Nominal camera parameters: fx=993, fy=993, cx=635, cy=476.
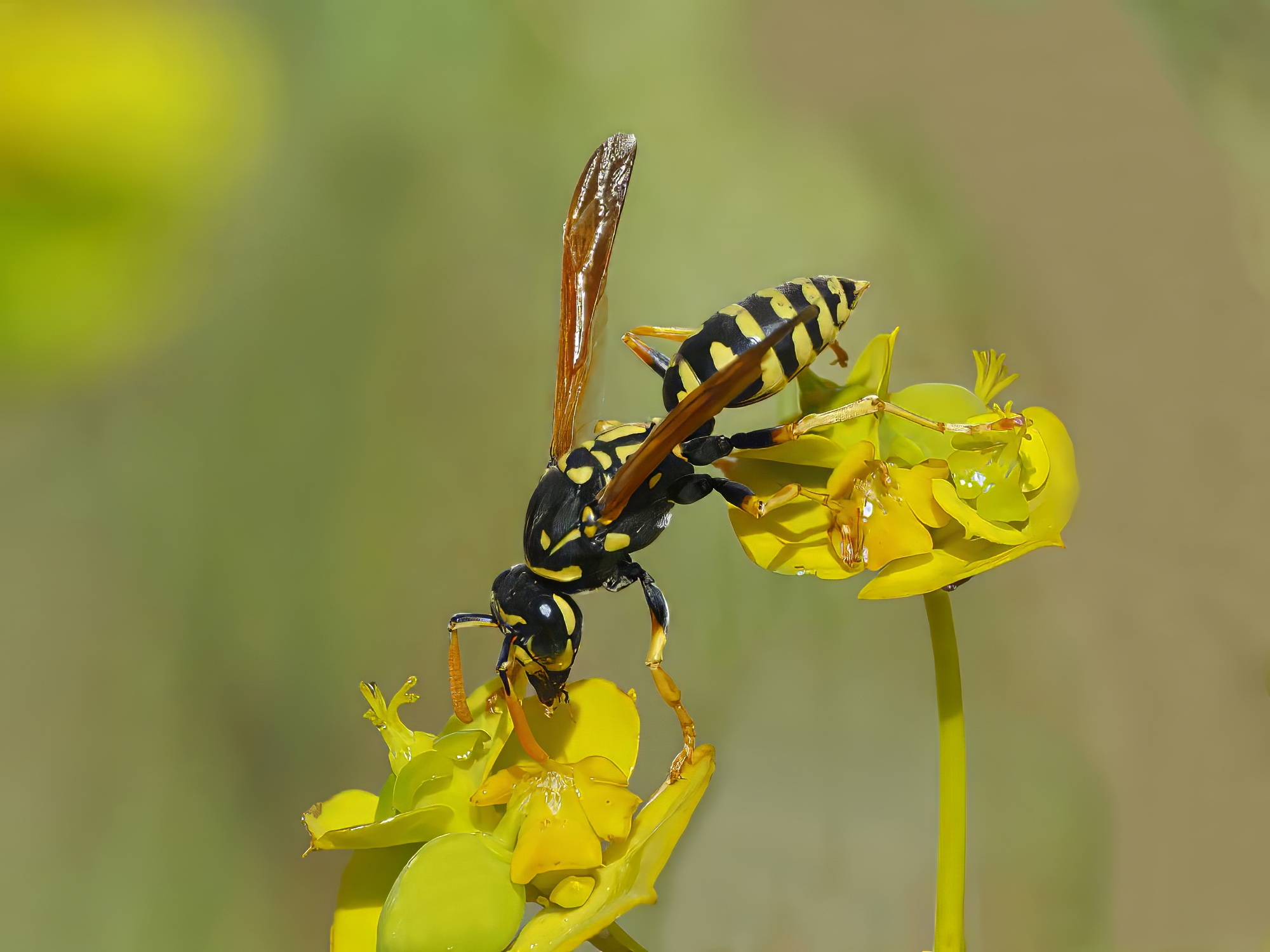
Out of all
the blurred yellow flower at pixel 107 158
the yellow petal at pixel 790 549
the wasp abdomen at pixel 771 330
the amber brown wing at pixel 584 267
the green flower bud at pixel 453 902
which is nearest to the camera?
the green flower bud at pixel 453 902

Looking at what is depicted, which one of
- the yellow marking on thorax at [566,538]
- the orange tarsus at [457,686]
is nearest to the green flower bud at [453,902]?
the orange tarsus at [457,686]

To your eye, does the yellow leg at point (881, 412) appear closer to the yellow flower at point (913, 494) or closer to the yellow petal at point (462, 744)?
Answer: the yellow flower at point (913, 494)

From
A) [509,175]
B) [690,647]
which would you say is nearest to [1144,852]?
[690,647]

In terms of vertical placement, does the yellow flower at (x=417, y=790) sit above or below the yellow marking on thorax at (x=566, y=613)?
below

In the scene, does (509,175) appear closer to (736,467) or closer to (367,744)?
(367,744)

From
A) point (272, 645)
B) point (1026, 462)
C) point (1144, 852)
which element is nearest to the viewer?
point (1026, 462)

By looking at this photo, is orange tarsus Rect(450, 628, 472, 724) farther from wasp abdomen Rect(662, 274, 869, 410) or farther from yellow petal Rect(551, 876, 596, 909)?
wasp abdomen Rect(662, 274, 869, 410)
